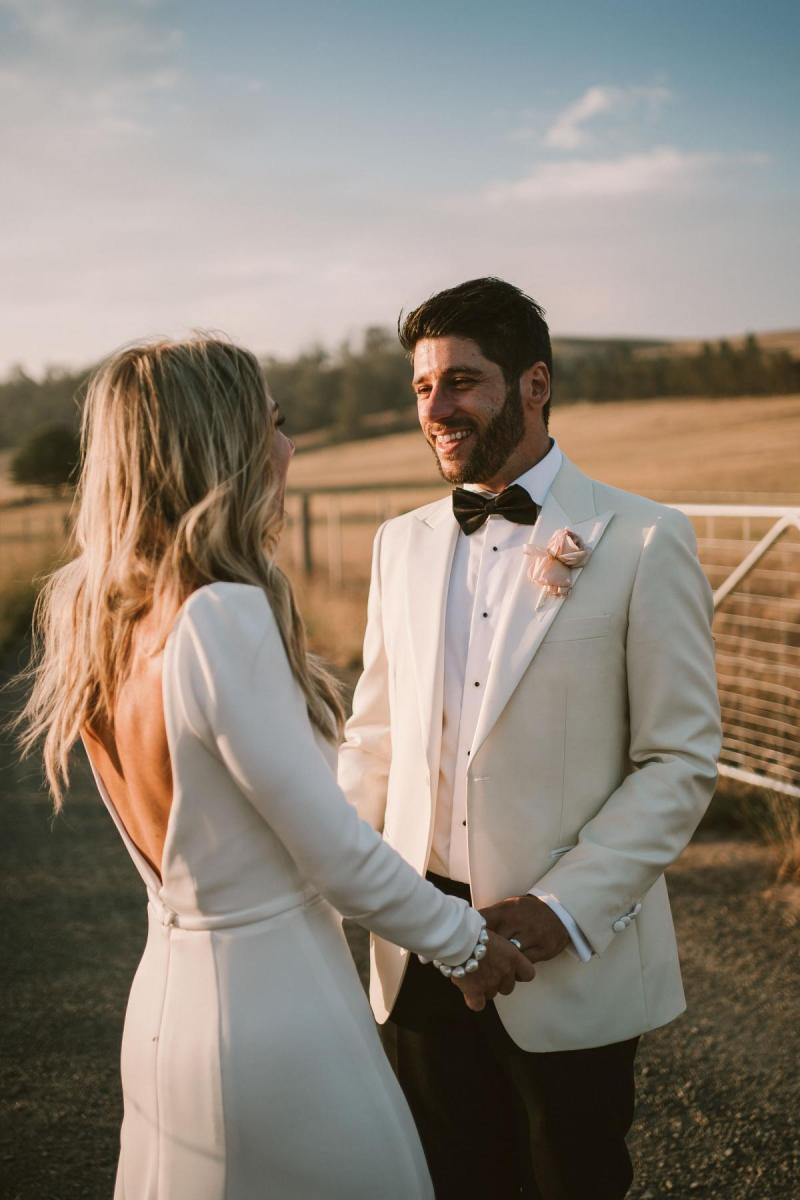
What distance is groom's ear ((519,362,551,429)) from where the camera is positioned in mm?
2301

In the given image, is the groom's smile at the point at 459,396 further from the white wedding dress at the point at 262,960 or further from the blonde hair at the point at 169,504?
the white wedding dress at the point at 262,960

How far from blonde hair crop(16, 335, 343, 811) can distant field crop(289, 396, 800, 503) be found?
714 centimetres

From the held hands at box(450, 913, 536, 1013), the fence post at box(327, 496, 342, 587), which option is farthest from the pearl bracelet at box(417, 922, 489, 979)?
the fence post at box(327, 496, 342, 587)

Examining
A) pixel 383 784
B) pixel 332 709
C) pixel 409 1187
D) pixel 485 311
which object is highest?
pixel 485 311

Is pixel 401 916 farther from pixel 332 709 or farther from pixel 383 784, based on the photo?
pixel 383 784

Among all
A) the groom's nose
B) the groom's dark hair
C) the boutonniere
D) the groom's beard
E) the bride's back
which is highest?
the groom's dark hair

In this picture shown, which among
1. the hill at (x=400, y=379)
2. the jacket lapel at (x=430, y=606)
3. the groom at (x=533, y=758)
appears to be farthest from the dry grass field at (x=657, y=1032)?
the hill at (x=400, y=379)

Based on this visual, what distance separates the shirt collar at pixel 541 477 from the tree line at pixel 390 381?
10039mm

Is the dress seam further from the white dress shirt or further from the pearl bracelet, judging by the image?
the white dress shirt

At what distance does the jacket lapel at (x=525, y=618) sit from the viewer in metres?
2.03

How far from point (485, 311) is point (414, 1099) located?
1802 millimetres

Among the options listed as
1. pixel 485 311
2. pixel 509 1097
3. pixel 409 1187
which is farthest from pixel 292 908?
pixel 485 311

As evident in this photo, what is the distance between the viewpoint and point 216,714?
4.74 ft

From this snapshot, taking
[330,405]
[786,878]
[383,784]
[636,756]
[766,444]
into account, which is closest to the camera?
[636,756]
